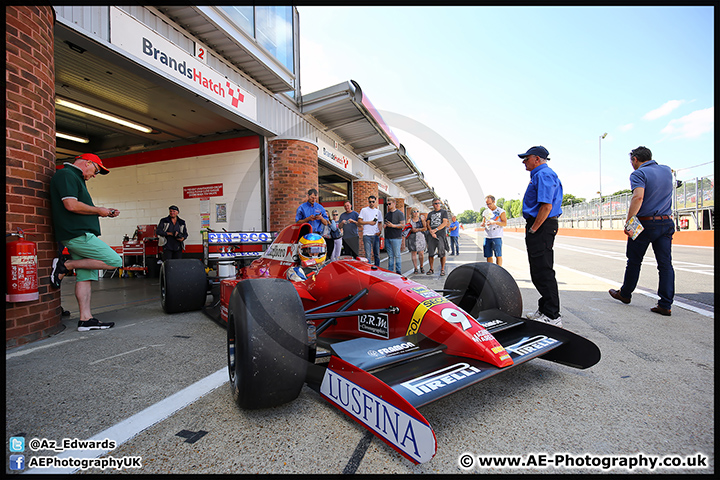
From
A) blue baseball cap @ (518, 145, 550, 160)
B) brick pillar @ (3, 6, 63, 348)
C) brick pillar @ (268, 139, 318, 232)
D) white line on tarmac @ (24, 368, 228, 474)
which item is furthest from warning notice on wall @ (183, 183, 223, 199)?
blue baseball cap @ (518, 145, 550, 160)

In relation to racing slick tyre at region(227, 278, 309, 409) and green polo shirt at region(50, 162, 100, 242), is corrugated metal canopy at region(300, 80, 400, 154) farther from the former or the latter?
racing slick tyre at region(227, 278, 309, 409)

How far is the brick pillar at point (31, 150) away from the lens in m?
3.02

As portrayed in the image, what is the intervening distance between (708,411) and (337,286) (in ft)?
7.59

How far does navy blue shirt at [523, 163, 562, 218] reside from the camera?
10.9 ft

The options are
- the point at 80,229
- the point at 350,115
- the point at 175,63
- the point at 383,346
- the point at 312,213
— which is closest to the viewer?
the point at 383,346

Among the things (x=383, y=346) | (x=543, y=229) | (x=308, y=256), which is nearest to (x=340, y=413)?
(x=383, y=346)

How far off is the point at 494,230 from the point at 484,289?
3.52 m

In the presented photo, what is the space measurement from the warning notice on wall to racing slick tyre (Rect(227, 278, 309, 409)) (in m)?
7.40

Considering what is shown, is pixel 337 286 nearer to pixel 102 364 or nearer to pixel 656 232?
pixel 102 364

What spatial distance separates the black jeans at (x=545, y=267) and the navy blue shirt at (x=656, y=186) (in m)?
1.42

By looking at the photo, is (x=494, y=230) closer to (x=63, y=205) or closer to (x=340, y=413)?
(x=340, y=413)

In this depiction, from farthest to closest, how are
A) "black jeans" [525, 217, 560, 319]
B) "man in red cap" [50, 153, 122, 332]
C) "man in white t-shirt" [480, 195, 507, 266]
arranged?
1. "man in white t-shirt" [480, 195, 507, 266]
2. "man in red cap" [50, 153, 122, 332]
3. "black jeans" [525, 217, 560, 319]

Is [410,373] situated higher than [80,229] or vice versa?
[80,229]

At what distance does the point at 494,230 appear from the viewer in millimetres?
6062
